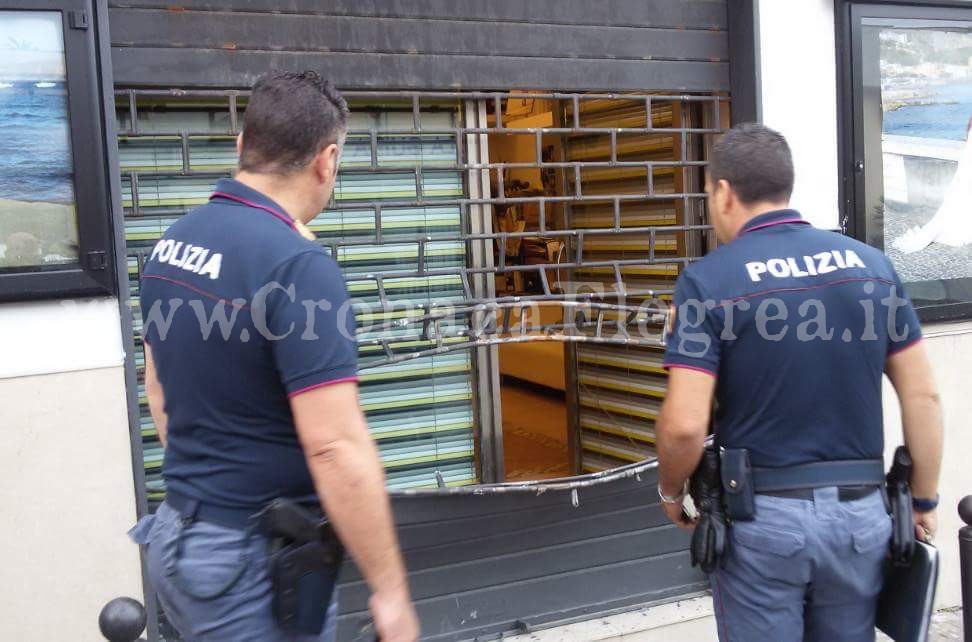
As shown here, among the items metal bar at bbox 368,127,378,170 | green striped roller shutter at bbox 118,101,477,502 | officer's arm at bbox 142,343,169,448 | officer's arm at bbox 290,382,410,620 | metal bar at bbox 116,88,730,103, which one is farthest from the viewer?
metal bar at bbox 368,127,378,170

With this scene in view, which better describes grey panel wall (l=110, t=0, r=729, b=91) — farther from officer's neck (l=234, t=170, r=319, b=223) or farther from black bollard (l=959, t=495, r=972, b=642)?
black bollard (l=959, t=495, r=972, b=642)

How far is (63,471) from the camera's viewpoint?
3.58 meters

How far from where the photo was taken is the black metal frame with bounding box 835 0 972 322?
16.4 feet

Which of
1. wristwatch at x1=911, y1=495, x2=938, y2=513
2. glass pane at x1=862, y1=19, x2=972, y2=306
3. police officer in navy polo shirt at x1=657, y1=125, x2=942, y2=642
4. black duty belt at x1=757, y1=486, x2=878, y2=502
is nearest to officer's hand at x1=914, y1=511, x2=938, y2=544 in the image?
wristwatch at x1=911, y1=495, x2=938, y2=513

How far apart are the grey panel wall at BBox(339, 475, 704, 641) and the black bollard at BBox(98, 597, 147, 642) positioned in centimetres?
177

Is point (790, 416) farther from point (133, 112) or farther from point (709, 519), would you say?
point (133, 112)

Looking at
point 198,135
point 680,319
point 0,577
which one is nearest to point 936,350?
point 680,319

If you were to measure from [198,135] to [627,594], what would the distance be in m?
2.92

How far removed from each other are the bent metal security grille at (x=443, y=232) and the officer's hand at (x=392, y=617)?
6.90ft

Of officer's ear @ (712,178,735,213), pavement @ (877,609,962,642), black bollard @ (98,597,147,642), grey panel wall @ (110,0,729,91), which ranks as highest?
grey panel wall @ (110,0,729,91)

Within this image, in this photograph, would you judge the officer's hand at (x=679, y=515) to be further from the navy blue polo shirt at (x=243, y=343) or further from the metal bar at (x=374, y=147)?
the metal bar at (x=374, y=147)

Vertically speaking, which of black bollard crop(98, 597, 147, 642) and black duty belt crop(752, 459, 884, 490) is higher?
black duty belt crop(752, 459, 884, 490)

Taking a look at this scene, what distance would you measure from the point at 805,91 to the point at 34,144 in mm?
3580

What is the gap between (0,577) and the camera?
350 centimetres
